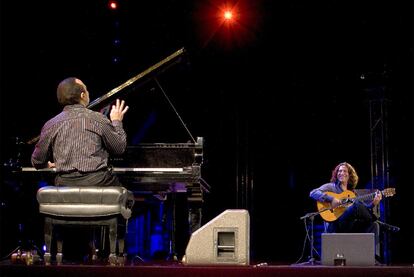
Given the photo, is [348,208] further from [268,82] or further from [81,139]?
[81,139]

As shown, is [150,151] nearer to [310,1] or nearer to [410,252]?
[310,1]

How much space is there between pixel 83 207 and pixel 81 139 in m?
0.51

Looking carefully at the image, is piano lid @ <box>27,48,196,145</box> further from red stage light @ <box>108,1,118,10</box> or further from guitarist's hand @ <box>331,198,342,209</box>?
guitarist's hand @ <box>331,198,342,209</box>

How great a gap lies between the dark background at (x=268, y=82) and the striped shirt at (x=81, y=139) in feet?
10.9

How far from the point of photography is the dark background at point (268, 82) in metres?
8.66

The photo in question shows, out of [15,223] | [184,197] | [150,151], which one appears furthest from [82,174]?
[184,197]

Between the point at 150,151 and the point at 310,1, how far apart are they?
4248mm

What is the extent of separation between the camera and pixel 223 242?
4.47 metres

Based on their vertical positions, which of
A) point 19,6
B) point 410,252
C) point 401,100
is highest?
point 19,6

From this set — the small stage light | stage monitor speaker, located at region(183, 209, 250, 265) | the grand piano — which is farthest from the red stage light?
stage monitor speaker, located at region(183, 209, 250, 265)

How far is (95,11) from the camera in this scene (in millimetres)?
8664

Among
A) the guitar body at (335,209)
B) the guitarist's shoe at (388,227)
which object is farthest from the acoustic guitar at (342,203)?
the guitarist's shoe at (388,227)

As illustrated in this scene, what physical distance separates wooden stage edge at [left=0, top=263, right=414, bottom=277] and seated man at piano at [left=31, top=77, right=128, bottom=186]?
0.91 m

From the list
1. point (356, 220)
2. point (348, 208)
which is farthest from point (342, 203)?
point (356, 220)
